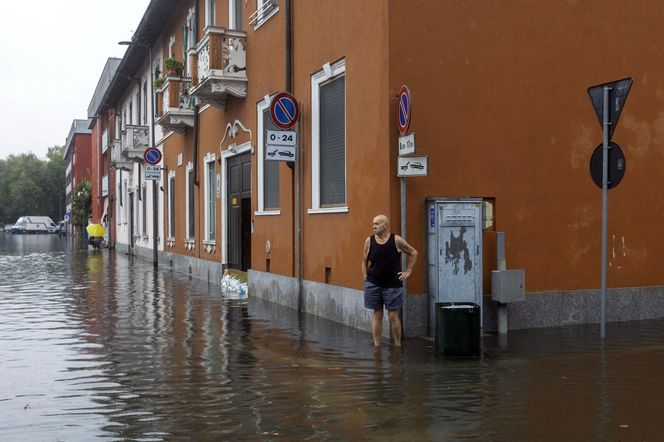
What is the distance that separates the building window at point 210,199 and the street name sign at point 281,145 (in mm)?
7961

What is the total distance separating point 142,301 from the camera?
615 inches

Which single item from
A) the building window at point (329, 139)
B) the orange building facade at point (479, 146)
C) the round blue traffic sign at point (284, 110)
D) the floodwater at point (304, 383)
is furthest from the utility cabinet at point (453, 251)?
the round blue traffic sign at point (284, 110)

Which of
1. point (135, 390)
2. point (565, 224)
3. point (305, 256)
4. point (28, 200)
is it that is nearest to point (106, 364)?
point (135, 390)

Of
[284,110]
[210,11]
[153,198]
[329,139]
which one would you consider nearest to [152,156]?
[153,198]

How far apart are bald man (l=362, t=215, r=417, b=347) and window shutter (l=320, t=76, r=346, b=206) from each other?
2.64 meters

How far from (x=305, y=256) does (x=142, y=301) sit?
413cm

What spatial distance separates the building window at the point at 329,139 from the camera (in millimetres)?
12185

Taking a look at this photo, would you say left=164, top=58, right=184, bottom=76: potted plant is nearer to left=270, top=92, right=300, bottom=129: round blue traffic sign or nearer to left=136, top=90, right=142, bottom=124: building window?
left=270, top=92, right=300, bottom=129: round blue traffic sign

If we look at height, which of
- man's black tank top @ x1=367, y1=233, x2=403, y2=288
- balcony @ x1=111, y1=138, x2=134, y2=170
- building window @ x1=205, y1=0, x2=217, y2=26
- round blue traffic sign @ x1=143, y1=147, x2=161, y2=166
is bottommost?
man's black tank top @ x1=367, y1=233, x2=403, y2=288

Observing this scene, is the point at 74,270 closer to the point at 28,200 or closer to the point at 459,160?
the point at 459,160

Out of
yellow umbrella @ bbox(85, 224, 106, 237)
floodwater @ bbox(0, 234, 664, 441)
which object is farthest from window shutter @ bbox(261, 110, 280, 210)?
yellow umbrella @ bbox(85, 224, 106, 237)

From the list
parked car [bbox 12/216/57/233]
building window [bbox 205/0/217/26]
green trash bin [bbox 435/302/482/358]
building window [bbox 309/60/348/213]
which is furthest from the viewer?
parked car [bbox 12/216/57/233]

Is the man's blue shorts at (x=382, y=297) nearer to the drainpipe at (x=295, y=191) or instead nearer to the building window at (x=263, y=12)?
the drainpipe at (x=295, y=191)

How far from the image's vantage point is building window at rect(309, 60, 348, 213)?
12.2 metres
